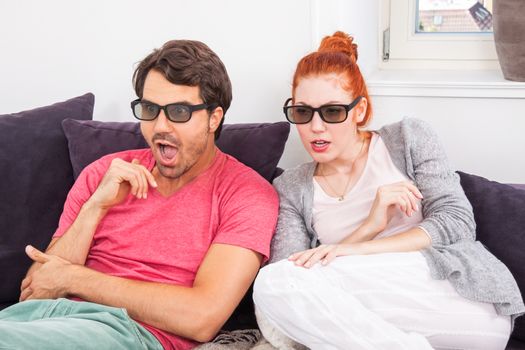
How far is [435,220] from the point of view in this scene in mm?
1747

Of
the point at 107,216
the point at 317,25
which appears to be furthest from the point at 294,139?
the point at 107,216

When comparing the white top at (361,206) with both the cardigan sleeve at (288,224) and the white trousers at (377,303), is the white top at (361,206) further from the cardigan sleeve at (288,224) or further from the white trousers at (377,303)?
the white trousers at (377,303)

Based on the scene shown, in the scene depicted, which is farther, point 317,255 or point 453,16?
point 453,16

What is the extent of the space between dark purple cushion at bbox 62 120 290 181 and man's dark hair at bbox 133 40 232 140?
0.18 metres

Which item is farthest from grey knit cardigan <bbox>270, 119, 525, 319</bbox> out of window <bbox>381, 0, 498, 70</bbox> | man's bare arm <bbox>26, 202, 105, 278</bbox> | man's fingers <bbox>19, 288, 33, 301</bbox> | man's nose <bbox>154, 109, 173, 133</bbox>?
window <bbox>381, 0, 498, 70</bbox>

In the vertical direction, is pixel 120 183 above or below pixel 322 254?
above

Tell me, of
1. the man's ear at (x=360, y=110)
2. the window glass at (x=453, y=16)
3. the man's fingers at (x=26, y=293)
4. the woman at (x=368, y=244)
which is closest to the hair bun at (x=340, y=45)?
the woman at (x=368, y=244)

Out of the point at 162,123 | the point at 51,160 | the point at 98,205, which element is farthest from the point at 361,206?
the point at 51,160

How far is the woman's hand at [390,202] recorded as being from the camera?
5.67ft

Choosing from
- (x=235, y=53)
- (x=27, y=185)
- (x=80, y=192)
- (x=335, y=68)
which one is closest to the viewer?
(x=335, y=68)

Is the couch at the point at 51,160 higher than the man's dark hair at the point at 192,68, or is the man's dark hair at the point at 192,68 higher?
the man's dark hair at the point at 192,68

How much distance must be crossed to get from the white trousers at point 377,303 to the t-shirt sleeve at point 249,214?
14cm

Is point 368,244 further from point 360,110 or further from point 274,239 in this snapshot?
point 360,110

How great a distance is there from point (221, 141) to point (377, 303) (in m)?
0.72
